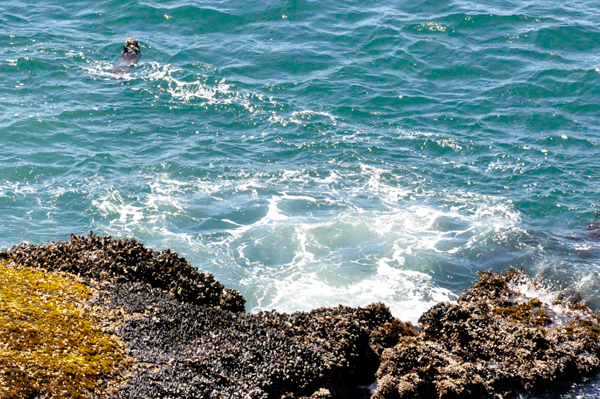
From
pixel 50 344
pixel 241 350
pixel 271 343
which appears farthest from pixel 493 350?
pixel 50 344

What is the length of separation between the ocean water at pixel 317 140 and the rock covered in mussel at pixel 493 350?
1125mm

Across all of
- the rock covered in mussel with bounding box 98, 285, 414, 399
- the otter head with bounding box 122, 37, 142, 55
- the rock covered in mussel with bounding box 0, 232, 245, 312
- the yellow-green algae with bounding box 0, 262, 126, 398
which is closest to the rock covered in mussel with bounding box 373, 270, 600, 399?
the rock covered in mussel with bounding box 98, 285, 414, 399

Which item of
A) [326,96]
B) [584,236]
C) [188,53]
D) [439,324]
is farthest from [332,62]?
[439,324]

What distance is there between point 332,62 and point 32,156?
19576mm

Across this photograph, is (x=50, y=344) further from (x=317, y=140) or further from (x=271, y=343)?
(x=317, y=140)

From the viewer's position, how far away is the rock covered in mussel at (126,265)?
51.6ft

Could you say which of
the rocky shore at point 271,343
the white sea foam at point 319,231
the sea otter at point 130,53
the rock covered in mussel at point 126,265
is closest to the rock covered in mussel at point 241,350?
the rocky shore at point 271,343

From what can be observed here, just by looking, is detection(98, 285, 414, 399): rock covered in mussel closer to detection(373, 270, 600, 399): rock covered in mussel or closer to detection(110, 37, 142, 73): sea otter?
detection(373, 270, 600, 399): rock covered in mussel

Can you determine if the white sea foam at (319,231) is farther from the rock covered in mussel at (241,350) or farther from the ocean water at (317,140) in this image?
the rock covered in mussel at (241,350)

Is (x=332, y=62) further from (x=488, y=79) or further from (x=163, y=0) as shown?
(x=163, y=0)

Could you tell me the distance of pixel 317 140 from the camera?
32.0 meters

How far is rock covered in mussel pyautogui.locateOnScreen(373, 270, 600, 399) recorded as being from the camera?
1347 centimetres

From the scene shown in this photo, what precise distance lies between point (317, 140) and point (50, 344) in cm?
2155

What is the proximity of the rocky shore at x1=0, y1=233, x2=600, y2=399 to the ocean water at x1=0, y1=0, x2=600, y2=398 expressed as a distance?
6.94 feet
